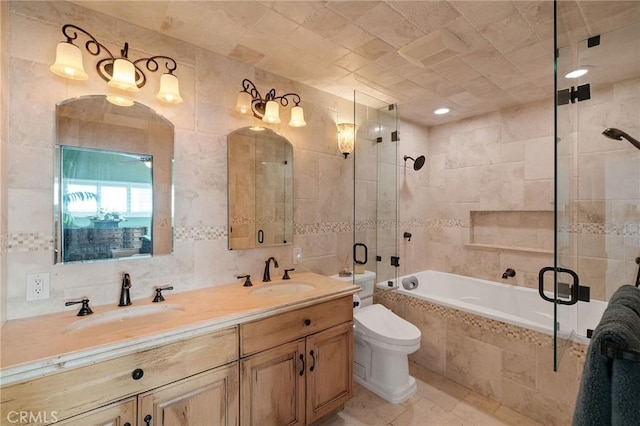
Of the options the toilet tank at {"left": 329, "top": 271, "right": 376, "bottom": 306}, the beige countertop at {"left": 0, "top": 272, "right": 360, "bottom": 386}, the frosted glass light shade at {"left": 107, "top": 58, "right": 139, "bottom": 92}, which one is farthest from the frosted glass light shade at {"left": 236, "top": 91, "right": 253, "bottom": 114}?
the toilet tank at {"left": 329, "top": 271, "right": 376, "bottom": 306}

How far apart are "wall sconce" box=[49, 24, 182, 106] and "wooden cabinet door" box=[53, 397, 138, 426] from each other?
149cm

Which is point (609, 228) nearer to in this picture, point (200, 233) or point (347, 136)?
point (347, 136)

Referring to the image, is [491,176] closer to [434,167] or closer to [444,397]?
[434,167]

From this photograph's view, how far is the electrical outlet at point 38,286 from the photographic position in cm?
134

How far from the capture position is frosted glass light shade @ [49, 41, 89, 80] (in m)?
1.32

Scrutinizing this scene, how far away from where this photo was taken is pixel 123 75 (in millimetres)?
1481

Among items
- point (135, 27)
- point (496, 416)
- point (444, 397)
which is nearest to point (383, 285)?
point (444, 397)

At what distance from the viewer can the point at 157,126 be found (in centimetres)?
169

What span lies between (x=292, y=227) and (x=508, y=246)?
2.40m

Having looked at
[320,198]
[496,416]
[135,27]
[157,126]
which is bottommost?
[496,416]

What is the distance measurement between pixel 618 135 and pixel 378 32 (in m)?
→ 2.00

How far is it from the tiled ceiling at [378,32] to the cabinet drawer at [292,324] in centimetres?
168

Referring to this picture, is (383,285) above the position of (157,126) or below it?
below

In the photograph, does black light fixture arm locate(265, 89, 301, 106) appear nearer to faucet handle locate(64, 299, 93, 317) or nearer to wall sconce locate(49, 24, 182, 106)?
wall sconce locate(49, 24, 182, 106)
